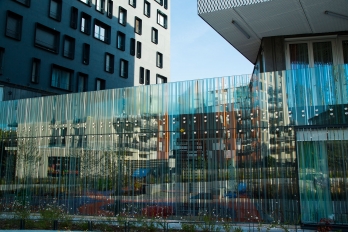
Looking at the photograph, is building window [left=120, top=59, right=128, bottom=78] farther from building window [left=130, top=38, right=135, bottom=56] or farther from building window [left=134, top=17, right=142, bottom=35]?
building window [left=134, top=17, right=142, bottom=35]

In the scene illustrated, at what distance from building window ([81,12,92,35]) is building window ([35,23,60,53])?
3.29 meters

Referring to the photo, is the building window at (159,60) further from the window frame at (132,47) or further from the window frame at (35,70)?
the window frame at (35,70)

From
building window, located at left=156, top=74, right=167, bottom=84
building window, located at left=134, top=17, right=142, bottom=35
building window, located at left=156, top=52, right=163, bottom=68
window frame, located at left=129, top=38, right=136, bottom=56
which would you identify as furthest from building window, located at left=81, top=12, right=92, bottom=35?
building window, located at left=156, top=74, right=167, bottom=84

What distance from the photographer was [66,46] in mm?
26438

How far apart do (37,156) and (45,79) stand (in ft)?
43.6

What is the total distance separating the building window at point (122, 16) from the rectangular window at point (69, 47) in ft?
23.0

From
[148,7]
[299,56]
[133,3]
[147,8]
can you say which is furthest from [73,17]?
[299,56]

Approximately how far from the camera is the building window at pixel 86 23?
2817cm

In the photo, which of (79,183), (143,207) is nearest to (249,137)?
(143,207)

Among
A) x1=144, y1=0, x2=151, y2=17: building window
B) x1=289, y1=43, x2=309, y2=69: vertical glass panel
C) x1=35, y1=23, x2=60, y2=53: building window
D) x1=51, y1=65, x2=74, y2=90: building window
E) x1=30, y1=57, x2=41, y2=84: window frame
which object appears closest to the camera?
x1=289, y1=43, x2=309, y2=69: vertical glass panel

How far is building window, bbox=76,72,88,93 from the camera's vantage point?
1068 inches

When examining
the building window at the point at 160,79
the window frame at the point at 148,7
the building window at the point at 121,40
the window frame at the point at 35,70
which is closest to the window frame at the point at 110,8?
the building window at the point at 121,40

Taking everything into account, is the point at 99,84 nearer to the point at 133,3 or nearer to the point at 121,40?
the point at 121,40

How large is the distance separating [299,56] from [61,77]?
19586mm
